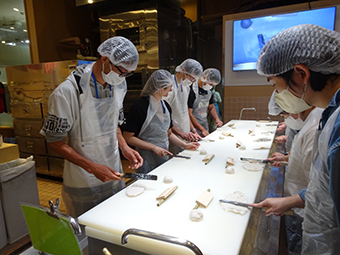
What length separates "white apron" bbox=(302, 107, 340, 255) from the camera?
2.50 ft

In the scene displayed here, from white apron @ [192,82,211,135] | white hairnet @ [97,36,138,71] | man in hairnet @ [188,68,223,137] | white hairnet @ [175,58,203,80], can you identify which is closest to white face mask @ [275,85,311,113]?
white hairnet @ [97,36,138,71]

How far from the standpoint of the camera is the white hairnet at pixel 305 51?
2.50 ft

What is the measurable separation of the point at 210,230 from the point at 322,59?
2.38ft

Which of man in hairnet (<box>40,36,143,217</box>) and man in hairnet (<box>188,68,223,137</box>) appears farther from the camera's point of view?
man in hairnet (<box>188,68,223,137</box>)

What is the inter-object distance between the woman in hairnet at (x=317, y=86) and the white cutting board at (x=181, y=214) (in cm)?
26

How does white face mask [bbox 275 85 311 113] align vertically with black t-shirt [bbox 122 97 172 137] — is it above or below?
above

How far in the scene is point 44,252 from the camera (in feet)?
2.54

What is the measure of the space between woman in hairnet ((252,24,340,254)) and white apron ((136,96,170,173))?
4.27 feet

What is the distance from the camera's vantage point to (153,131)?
6.96 ft

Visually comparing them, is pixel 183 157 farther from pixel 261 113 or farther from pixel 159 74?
pixel 261 113

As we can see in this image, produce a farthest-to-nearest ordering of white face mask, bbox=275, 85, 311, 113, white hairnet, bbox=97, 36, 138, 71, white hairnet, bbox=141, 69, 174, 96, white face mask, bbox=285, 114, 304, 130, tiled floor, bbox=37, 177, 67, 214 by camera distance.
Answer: tiled floor, bbox=37, 177, 67, 214, white hairnet, bbox=141, 69, 174, 96, white face mask, bbox=285, 114, 304, 130, white hairnet, bbox=97, 36, 138, 71, white face mask, bbox=275, 85, 311, 113

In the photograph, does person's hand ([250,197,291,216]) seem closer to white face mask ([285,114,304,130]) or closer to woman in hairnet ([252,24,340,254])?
woman in hairnet ([252,24,340,254])

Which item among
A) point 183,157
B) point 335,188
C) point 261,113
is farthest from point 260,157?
point 261,113

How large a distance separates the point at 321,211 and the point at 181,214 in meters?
0.53
